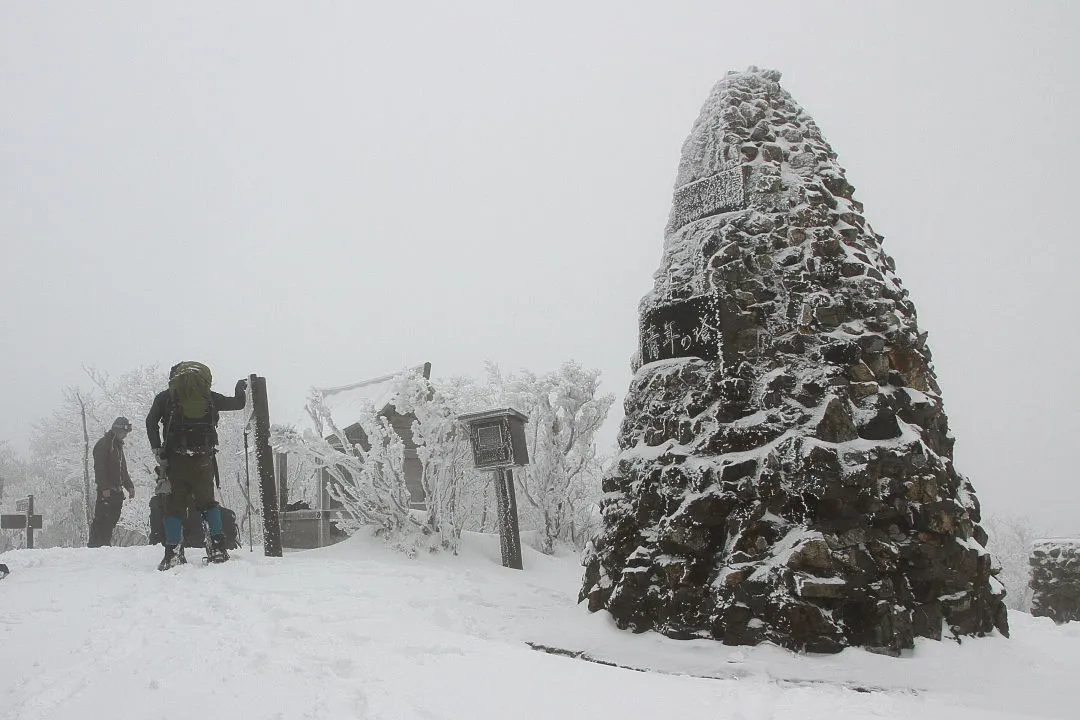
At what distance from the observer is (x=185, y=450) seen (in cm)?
548

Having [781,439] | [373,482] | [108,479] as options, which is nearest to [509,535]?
[373,482]

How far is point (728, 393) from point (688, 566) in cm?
101

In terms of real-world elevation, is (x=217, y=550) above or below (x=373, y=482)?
below

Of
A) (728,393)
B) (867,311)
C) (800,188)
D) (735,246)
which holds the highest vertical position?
(800,188)

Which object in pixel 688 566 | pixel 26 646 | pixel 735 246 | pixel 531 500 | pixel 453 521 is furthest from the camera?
pixel 531 500

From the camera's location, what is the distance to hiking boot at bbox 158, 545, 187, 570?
520 centimetres

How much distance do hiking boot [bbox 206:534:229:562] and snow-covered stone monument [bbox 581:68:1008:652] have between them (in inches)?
128

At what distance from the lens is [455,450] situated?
718cm

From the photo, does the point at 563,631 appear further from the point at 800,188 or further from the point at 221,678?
the point at 800,188

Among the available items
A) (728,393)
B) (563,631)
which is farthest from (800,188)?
(563,631)

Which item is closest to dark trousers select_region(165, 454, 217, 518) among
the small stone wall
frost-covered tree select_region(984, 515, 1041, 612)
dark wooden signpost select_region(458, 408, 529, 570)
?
dark wooden signpost select_region(458, 408, 529, 570)

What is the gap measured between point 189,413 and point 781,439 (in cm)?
471

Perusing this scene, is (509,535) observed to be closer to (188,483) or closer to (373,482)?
(373,482)

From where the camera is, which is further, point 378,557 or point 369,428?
point 369,428
